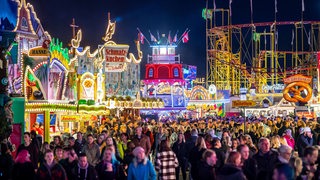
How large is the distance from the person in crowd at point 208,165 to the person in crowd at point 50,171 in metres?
2.04

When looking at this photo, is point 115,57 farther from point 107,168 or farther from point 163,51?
point 163,51

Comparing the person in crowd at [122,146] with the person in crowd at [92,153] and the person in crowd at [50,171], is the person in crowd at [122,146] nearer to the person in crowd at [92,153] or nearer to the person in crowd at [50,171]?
the person in crowd at [92,153]

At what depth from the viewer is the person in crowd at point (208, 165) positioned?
9422mm

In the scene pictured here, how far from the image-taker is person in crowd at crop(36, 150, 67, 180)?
29.5 ft

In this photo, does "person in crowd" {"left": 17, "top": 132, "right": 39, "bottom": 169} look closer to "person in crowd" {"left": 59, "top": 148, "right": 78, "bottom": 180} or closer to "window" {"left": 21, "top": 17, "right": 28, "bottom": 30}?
"person in crowd" {"left": 59, "top": 148, "right": 78, "bottom": 180}

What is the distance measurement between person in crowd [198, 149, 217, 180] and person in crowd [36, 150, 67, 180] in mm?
2036

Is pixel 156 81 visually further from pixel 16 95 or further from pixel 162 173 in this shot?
pixel 162 173

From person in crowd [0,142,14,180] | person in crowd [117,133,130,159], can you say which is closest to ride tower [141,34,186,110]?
person in crowd [117,133,130,159]

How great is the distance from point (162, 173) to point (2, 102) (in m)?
8.12

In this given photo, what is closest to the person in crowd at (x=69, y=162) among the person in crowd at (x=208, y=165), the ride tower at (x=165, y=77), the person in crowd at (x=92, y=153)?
the person in crowd at (x=92, y=153)

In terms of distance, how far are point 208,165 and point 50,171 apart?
2.28 metres

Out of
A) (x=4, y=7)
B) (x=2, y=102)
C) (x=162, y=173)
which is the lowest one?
(x=162, y=173)

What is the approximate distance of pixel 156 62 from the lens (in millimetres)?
72188

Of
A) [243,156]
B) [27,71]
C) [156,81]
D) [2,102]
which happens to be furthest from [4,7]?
[156,81]
